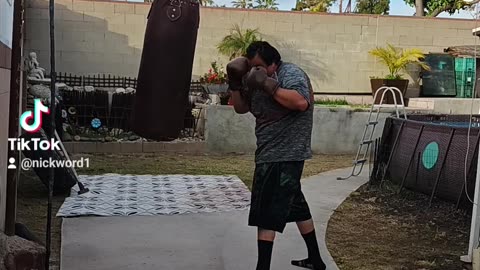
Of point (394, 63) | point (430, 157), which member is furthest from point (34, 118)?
point (394, 63)

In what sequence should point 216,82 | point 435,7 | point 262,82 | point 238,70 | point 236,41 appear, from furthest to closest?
point 435,7
point 236,41
point 216,82
point 238,70
point 262,82

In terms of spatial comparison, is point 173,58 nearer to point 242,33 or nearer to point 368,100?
point 242,33

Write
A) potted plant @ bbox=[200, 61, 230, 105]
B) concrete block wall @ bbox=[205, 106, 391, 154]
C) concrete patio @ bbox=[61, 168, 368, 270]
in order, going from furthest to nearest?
potted plant @ bbox=[200, 61, 230, 105] < concrete block wall @ bbox=[205, 106, 391, 154] < concrete patio @ bbox=[61, 168, 368, 270]

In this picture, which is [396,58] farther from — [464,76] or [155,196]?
[155,196]

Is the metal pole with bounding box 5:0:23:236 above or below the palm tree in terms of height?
below

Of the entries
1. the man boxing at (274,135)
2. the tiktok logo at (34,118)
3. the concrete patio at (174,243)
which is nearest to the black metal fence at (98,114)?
the tiktok logo at (34,118)

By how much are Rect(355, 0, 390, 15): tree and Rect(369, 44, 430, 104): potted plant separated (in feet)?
92.2

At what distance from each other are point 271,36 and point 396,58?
3.13 metres

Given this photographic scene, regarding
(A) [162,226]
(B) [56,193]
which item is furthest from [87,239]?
(B) [56,193]

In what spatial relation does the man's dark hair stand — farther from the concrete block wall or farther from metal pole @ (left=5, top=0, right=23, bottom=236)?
the concrete block wall

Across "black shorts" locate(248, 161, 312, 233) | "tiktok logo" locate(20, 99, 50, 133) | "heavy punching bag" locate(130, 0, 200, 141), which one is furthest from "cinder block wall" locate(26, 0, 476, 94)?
"black shorts" locate(248, 161, 312, 233)

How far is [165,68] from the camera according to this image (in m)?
4.04

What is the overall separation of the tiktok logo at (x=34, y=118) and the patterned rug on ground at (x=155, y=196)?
2.93ft

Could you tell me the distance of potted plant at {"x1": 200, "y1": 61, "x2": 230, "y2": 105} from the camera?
40.2 ft
